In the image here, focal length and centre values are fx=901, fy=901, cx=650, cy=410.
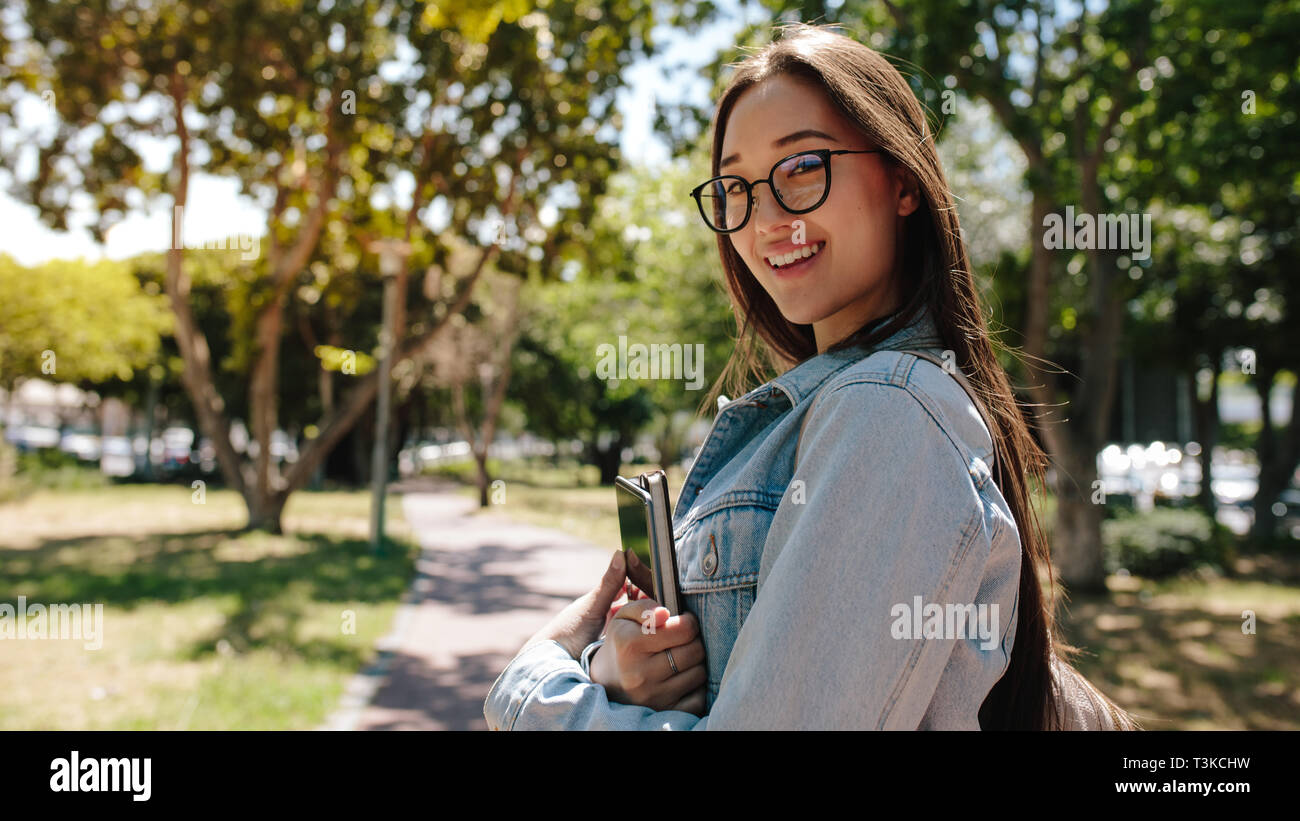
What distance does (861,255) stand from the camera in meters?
1.28

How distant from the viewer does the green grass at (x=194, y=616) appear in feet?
19.0

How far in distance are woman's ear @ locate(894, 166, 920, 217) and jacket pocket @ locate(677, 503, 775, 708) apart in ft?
1.63

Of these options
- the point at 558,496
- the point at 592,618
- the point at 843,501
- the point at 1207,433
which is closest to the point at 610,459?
the point at 558,496

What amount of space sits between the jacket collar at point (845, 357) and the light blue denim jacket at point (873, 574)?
0.40ft

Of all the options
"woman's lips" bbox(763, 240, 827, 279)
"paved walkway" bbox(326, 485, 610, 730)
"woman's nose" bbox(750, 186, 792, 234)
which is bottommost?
"paved walkway" bbox(326, 485, 610, 730)

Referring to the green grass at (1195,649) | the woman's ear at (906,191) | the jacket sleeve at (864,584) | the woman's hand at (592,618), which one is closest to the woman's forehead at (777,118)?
the woman's ear at (906,191)

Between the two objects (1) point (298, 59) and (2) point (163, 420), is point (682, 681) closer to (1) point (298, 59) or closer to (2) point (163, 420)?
(1) point (298, 59)

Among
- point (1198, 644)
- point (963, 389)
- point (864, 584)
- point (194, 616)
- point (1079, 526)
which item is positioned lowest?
point (1198, 644)

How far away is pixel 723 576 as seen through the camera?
1.20 meters

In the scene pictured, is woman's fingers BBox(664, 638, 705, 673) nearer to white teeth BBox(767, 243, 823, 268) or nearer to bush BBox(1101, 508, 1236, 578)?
white teeth BBox(767, 243, 823, 268)

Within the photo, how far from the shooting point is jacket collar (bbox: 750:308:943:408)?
125cm

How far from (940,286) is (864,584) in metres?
0.54

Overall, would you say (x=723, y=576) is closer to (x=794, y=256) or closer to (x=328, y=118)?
(x=794, y=256)

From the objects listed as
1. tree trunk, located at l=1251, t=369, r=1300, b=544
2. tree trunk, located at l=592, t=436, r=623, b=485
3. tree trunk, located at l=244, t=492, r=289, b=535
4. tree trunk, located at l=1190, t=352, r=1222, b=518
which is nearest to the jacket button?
tree trunk, located at l=244, t=492, r=289, b=535
